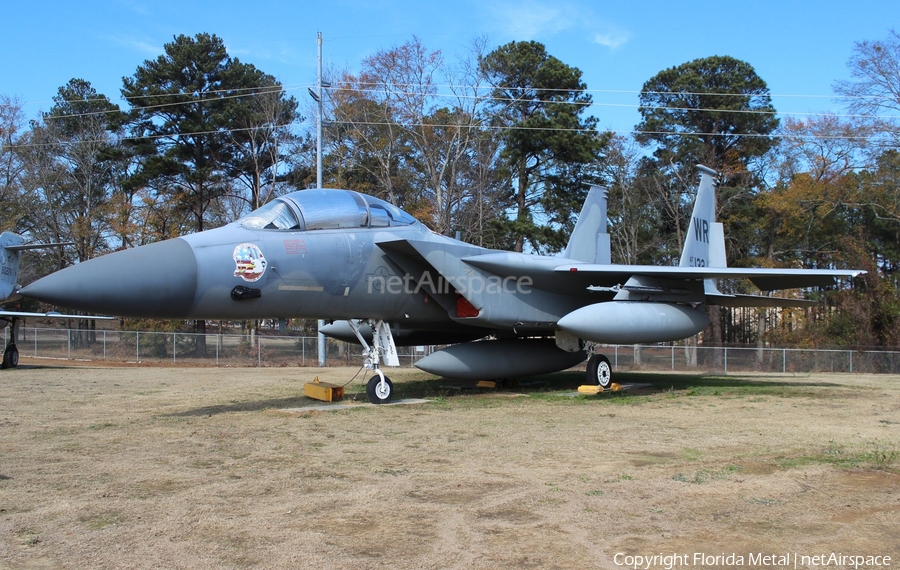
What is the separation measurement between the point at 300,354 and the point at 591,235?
52.3 feet

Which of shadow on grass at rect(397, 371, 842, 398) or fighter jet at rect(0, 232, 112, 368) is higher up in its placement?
fighter jet at rect(0, 232, 112, 368)

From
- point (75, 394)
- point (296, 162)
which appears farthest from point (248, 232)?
point (296, 162)

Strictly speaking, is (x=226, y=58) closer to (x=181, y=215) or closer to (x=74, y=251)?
(x=181, y=215)

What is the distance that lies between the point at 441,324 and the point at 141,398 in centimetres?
498

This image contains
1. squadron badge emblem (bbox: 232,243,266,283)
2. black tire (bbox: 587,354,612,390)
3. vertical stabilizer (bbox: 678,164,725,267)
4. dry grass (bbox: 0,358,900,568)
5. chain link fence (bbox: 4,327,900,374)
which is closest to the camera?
dry grass (bbox: 0,358,900,568)

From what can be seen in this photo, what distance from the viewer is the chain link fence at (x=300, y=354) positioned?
77.8 feet

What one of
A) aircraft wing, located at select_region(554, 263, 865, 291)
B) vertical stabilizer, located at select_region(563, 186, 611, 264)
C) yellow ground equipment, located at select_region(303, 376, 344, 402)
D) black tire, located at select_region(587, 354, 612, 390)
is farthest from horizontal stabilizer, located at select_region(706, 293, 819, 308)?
yellow ground equipment, located at select_region(303, 376, 344, 402)

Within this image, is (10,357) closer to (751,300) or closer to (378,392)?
(378,392)

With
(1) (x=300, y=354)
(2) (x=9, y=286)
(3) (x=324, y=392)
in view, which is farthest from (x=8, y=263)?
(3) (x=324, y=392)

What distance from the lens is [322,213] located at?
9.83 m

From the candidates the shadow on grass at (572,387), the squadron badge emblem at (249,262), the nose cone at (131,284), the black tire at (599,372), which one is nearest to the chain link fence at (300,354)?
the shadow on grass at (572,387)

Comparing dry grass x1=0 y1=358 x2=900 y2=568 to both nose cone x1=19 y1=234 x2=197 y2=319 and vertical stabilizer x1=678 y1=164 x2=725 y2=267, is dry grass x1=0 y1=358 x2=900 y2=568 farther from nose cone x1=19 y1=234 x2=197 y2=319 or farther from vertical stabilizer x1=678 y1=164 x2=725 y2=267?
vertical stabilizer x1=678 y1=164 x2=725 y2=267

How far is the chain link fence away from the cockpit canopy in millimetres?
14152

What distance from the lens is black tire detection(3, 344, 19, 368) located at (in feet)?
66.2
